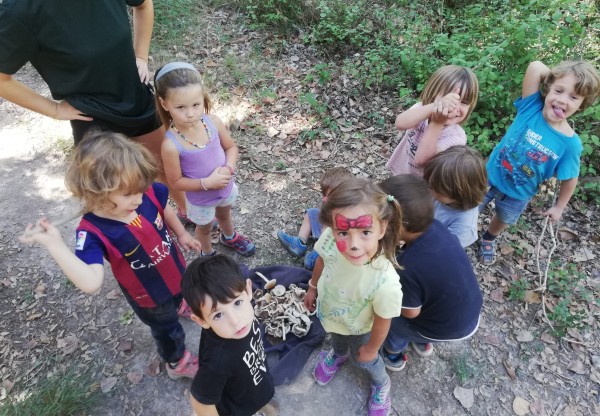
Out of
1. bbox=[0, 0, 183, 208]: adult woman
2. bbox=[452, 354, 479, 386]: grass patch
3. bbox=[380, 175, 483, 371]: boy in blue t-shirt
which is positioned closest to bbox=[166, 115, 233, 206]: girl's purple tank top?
bbox=[0, 0, 183, 208]: adult woman

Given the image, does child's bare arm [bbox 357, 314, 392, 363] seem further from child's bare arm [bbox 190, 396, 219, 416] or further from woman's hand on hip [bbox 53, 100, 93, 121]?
woman's hand on hip [bbox 53, 100, 93, 121]

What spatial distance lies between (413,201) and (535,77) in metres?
2.21

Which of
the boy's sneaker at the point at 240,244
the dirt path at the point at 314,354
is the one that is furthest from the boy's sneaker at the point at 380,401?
the boy's sneaker at the point at 240,244

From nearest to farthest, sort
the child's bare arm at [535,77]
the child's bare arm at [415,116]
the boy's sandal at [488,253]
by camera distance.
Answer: the child's bare arm at [415,116] → the child's bare arm at [535,77] → the boy's sandal at [488,253]

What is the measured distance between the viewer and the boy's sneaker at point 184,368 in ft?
10.00

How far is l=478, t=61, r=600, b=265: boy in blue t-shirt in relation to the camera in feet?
10.3

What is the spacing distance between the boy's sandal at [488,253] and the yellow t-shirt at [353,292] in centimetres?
209

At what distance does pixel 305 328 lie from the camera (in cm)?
338

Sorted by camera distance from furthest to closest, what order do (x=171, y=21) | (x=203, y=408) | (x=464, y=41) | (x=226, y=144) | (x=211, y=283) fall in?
(x=171, y=21)
(x=464, y=41)
(x=226, y=144)
(x=203, y=408)
(x=211, y=283)

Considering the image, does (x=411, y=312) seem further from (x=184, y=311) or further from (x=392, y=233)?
(x=184, y=311)

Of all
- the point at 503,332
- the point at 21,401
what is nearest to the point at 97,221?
the point at 21,401

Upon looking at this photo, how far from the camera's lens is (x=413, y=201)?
2168mm

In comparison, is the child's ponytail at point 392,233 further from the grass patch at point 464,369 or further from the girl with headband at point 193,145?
the grass patch at point 464,369

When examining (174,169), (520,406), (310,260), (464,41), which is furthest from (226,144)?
(464,41)
